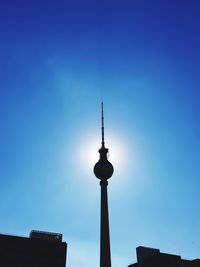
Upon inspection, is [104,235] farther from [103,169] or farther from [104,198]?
[103,169]

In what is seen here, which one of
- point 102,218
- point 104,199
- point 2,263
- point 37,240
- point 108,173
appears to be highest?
point 108,173

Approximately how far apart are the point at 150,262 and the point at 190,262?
7722 millimetres

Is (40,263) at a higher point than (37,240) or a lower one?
lower

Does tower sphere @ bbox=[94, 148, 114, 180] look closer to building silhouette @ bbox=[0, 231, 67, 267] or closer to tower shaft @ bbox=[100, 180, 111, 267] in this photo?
tower shaft @ bbox=[100, 180, 111, 267]

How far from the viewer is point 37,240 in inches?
1973

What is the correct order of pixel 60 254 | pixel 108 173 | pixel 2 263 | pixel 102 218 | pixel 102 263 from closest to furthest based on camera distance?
pixel 2 263 → pixel 60 254 → pixel 102 263 → pixel 102 218 → pixel 108 173

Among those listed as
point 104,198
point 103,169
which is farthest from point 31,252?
point 103,169

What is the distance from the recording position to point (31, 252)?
160 ft

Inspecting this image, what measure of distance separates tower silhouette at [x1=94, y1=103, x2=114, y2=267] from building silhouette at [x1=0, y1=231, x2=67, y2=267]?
8590 millimetres

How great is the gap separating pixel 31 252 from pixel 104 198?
59.3 ft

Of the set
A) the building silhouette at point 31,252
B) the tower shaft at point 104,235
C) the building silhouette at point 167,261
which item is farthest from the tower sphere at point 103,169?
the building silhouette at point 31,252

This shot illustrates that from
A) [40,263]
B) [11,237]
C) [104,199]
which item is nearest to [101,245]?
[104,199]

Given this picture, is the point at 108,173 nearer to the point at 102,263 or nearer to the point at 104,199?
the point at 104,199

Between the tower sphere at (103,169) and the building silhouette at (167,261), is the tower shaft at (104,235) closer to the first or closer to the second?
the tower sphere at (103,169)
